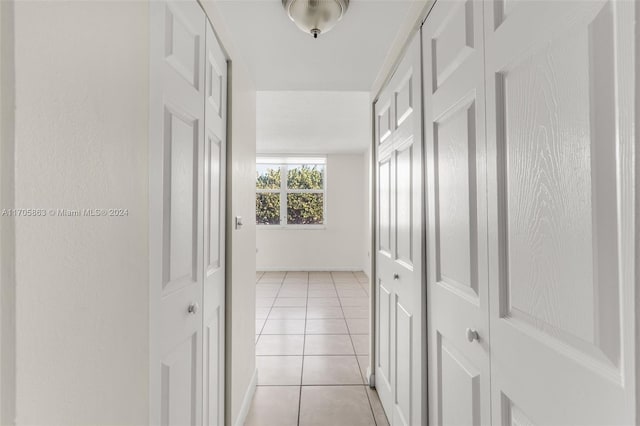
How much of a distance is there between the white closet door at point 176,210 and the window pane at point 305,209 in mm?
5639

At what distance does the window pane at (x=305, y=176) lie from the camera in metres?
6.85

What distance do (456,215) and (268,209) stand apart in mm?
5992

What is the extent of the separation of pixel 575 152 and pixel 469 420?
83 centimetres

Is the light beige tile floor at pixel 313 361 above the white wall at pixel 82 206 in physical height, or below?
below

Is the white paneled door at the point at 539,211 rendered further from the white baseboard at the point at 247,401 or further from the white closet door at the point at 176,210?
the white baseboard at the point at 247,401

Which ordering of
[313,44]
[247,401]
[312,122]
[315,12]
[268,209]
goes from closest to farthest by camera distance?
1. [315,12]
2. [313,44]
3. [247,401]
4. [312,122]
5. [268,209]

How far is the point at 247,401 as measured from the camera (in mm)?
1969

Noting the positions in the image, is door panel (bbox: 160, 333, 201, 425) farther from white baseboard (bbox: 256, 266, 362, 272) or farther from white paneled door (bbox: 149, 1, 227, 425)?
white baseboard (bbox: 256, 266, 362, 272)

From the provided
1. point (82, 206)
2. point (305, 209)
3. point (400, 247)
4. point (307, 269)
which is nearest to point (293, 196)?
point (305, 209)

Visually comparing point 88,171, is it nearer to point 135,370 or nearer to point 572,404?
point 135,370

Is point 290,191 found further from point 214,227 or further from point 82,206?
point 82,206

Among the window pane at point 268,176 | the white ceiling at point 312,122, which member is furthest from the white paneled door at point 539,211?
the window pane at point 268,176

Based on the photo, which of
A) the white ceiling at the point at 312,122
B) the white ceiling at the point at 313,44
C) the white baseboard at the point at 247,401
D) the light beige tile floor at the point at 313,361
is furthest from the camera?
the white ceiling at the point at 312,122

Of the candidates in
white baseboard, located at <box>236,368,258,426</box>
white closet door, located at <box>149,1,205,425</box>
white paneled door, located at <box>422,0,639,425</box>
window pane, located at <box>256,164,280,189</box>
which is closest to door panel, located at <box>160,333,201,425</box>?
white closet door, located at <box>149,1,205,425</box>
